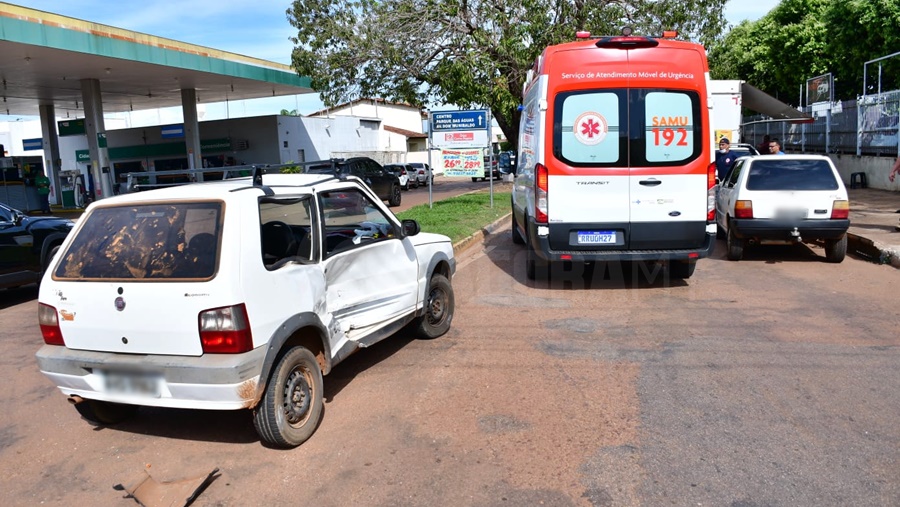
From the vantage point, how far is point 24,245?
31.6 ft

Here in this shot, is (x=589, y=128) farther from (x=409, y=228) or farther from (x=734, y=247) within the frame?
(x=734, y=247)

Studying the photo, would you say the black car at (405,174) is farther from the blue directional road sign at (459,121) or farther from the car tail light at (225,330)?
the car tail light at (225,330)

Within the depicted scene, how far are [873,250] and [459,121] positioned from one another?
9.93 meters

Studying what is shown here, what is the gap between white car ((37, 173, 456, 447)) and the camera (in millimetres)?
4090

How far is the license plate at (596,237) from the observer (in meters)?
8.60

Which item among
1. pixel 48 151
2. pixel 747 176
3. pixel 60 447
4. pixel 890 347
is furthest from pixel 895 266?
pixel 48 151

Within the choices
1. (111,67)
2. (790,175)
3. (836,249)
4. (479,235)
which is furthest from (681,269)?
(111,67)

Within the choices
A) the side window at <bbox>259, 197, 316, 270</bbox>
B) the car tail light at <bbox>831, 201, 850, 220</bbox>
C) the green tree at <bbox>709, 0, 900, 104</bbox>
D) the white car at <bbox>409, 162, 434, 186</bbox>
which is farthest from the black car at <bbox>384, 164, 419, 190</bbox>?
the side window at <bbox>259, 197, 316, 270</bbox>

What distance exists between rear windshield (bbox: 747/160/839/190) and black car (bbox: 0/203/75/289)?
10.2 m

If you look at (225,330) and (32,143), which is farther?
(32,143)

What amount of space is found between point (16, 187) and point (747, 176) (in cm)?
2469

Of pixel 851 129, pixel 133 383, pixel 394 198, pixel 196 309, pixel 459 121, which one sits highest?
pixel 459 121

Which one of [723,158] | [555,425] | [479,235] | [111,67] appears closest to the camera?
[555,425]

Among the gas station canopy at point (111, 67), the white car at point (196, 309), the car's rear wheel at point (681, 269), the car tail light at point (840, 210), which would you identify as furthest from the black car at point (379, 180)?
the white car at point (196, 309)
